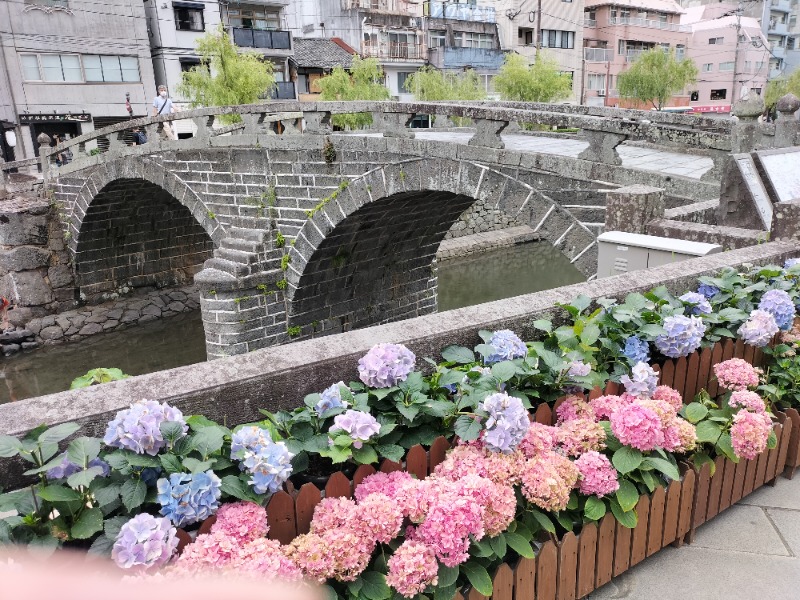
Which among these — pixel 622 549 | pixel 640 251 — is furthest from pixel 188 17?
pixel 622 549

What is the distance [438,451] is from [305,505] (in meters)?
0.52

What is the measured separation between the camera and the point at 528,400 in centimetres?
257

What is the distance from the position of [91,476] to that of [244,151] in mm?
10759

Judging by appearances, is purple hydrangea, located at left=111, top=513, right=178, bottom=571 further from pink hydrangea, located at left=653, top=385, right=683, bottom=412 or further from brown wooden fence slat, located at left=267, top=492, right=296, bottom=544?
pink hydrangea, located at left=653, top=385, right=683, bottom=412

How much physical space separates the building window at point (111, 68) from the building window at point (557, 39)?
2137 centimetres

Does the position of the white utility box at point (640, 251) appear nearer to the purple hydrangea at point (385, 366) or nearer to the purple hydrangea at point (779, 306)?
the purple hydrangea at point (779, 306)

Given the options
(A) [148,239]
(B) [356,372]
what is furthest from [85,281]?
(B) [356,372]

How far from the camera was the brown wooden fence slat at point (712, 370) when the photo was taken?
326cm

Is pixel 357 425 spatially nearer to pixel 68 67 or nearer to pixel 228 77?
pixel 228 77

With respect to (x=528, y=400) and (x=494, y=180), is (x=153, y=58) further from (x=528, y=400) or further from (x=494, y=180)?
(x=528, y=400)

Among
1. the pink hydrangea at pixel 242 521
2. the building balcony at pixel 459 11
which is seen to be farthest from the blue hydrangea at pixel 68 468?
the building balcony at pixel 459 11

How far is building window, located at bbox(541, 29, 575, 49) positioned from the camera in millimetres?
37062

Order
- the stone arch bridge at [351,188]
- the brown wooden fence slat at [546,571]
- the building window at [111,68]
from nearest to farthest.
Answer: the brown wooden fence slat at [546,571] < the stone arch bridge at [351,188] < the building window at [111,68]

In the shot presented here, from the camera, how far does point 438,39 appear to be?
114ft
